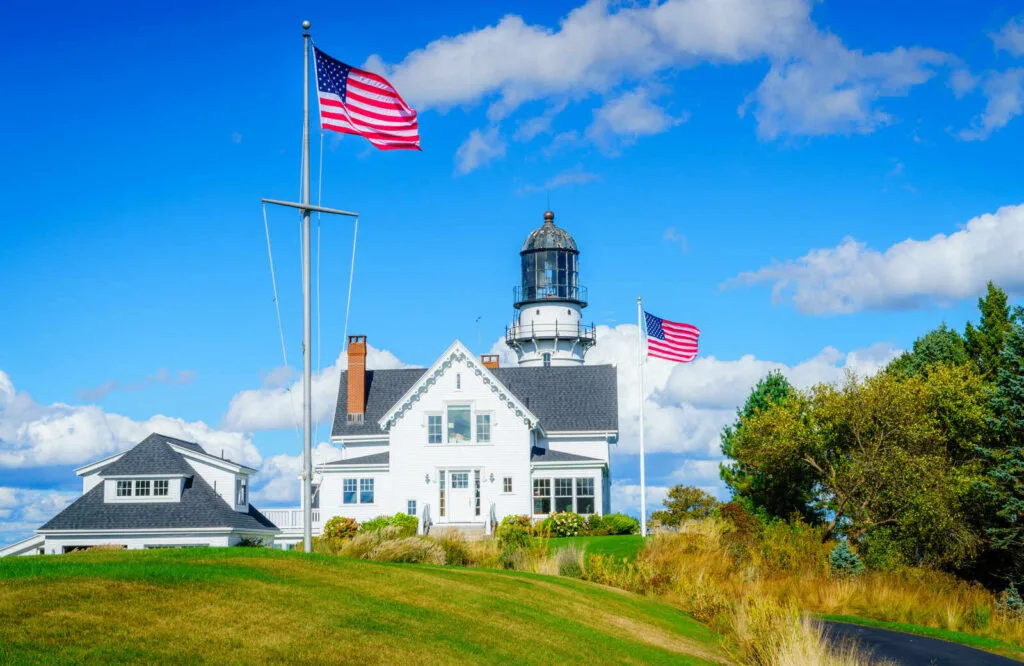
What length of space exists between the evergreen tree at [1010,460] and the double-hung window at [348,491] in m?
28.2

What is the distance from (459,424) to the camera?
1948 inches

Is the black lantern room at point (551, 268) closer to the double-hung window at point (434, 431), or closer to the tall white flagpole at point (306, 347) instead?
the double-hung window at point (434, 431)

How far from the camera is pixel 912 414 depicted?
1603 inches

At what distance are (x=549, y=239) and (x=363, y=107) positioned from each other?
43.8m

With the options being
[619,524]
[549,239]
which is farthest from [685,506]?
[549,239]

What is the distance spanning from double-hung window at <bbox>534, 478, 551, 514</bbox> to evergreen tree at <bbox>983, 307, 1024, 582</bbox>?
65.1 feet

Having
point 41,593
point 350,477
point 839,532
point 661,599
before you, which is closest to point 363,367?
point 350,477

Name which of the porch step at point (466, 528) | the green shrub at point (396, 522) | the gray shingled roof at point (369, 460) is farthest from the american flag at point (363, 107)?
the gray shingled roof at point (369, 460)

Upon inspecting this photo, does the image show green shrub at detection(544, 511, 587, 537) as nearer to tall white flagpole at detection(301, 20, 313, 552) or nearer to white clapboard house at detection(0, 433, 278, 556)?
white clapboard house at detection(0, 433, 278, 556)

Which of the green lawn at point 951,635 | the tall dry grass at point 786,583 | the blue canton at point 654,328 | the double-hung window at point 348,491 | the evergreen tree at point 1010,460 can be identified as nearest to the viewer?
the green lawn at point 951,635

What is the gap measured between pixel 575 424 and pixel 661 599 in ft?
87.3

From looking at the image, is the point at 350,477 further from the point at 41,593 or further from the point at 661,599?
the point at 41,593

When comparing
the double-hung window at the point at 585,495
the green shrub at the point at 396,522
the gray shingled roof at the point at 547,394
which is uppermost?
the gray shingled roof at the point at 547,394

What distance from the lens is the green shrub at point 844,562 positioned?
3494cm
